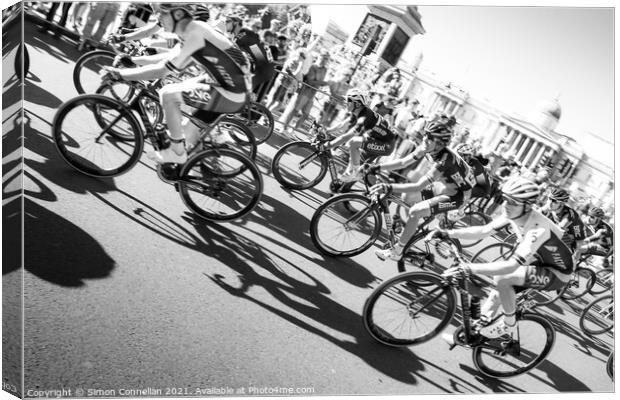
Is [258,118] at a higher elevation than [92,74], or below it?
higher

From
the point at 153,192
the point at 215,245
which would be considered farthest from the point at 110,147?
the point at 215,245

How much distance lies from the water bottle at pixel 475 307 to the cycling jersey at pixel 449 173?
2.07 meters

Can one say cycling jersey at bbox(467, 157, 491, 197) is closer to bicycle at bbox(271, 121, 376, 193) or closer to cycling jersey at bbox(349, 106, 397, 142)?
cycling jersey at bbox(349, 106, 397, 142)

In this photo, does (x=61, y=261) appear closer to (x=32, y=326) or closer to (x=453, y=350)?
(x=32, y=326)

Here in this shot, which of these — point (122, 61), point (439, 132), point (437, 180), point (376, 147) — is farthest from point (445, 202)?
point (122, 61)

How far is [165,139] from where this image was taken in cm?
464

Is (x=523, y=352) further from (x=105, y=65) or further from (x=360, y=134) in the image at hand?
(x=105, y=65)

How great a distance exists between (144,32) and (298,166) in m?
3.34

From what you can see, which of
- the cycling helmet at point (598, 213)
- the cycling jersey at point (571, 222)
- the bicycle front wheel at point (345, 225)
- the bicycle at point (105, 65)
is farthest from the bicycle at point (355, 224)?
the cycling helmet at point (598, 213)

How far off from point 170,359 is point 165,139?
2.63m

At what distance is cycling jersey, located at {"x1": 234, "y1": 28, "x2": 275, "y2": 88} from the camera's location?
8156 mm

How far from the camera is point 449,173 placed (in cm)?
588

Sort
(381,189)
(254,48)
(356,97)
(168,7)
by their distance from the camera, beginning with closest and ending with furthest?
(168,7)
(381,189)
(356,97)
(254,48)

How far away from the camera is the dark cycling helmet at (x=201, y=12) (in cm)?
402
